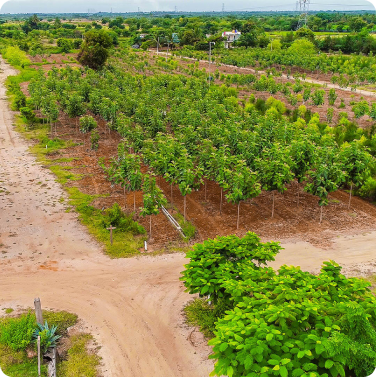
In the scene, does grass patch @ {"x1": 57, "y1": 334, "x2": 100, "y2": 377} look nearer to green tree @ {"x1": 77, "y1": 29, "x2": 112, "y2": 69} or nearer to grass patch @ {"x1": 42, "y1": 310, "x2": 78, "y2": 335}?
grass patch @ {"x1": 42, "y1": 310, "x2": 78, "y2": 335}

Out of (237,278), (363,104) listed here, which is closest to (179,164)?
(237,278)

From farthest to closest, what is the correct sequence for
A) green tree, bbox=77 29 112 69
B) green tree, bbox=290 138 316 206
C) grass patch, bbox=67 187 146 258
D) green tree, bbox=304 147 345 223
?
1. green tree, bbox=77 29 112 69
2. green tree, bbox=290 138 316 206
3. green tree, bbox=304 147 345 223
4. grass patch, bbox=67 187 146 258

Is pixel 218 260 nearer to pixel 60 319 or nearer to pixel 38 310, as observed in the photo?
pixel 38 310

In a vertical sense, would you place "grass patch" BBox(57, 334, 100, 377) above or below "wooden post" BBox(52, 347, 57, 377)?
below

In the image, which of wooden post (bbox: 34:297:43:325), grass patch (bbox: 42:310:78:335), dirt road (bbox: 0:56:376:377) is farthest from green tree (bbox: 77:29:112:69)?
wooden post (bbox: 34:297:43:325)

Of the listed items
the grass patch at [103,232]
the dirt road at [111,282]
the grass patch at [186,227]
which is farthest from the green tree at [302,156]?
the grass patch at [103,232]

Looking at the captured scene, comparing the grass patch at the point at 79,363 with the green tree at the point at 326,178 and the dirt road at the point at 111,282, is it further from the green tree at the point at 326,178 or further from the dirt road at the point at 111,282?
the green tree at the point at 326,178
